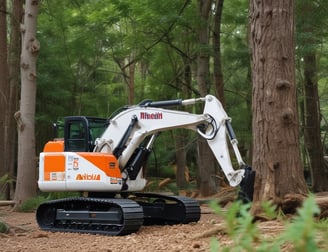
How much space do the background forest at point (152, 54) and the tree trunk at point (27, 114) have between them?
3622 mm

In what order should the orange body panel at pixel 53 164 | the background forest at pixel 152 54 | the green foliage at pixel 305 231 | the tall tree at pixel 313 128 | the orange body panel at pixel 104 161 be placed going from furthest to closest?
the tall tree at pixel 313 128 → the background forest at pixel 152 54 → the orange body panel at pixel 53 164 → the orange body panel at pixel 104 161 → the green foliage at pixel 305 231

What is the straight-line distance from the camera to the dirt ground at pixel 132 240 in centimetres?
667

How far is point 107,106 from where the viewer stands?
24953 millimetres

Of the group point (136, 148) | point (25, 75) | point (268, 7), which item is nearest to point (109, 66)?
point (25, 75)

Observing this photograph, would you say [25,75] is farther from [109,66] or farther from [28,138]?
[109,66]

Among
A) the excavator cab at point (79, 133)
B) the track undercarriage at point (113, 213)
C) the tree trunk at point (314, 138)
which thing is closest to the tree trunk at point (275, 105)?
the track undercarriage at point (113, 213)

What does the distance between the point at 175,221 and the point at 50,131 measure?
532 inches

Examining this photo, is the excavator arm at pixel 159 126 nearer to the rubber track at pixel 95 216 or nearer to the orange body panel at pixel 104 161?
the orange body panel at pixel 104 161

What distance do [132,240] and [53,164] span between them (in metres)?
2.62

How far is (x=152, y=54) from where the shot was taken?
22.1m

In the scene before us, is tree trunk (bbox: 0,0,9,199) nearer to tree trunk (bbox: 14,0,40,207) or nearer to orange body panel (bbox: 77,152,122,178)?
tree trunk (bbox: 14,0,40,207)

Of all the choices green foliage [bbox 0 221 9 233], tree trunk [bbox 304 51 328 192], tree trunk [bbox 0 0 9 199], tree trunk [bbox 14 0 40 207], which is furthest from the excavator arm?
tree trunk [bbox 304 51 328 192]

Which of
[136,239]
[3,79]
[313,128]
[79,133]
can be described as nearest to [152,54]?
[3,79]

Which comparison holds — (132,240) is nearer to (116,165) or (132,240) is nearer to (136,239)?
(136,239)
